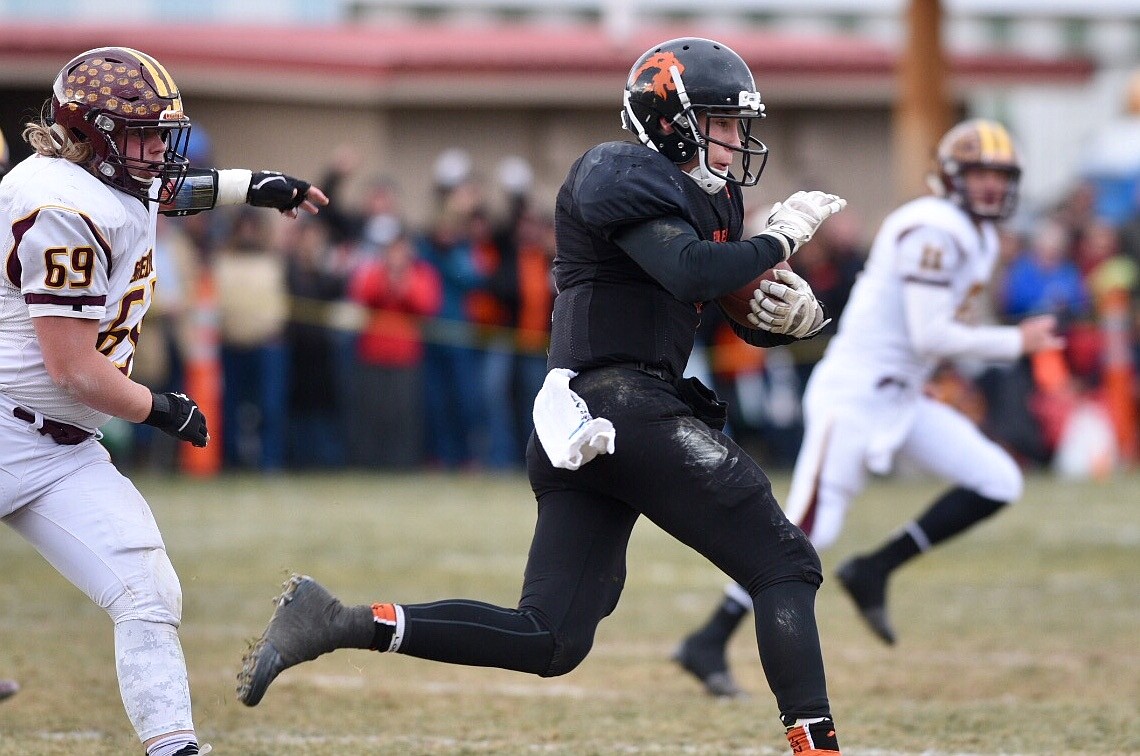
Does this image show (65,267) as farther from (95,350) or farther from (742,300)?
(742,300)

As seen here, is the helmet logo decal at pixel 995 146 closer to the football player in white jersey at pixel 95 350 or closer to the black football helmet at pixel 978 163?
the black football helmet at pixel 978 163

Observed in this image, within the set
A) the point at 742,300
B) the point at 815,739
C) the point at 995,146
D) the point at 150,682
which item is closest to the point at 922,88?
the point at 995,146

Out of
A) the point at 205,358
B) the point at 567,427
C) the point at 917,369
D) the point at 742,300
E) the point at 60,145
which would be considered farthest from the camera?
the point at 205,358

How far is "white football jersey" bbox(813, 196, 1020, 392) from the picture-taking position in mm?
6379

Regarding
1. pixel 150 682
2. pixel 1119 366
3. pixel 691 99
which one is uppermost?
pixel 691 99

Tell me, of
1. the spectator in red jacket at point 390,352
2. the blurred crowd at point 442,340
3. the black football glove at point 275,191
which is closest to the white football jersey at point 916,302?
the black football glove at point 275,191

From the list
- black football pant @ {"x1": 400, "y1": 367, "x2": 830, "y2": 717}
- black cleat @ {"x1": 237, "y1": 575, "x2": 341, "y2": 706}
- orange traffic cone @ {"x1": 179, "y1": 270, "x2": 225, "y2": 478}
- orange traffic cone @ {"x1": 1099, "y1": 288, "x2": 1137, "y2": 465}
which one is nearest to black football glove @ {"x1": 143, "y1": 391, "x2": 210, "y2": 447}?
black cleat @ {"x1": 237, "y1": 575, "x2": 341, "y2": 706}

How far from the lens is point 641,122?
4289 mm

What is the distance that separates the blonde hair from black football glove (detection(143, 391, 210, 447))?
0.62m

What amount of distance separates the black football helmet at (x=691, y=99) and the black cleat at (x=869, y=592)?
2.56 meters

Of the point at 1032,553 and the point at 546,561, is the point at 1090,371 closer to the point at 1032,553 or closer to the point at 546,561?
the point at 1032,553

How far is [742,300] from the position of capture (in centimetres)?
438

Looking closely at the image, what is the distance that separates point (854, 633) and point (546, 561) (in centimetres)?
327

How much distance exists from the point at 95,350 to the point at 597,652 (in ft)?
10.5
